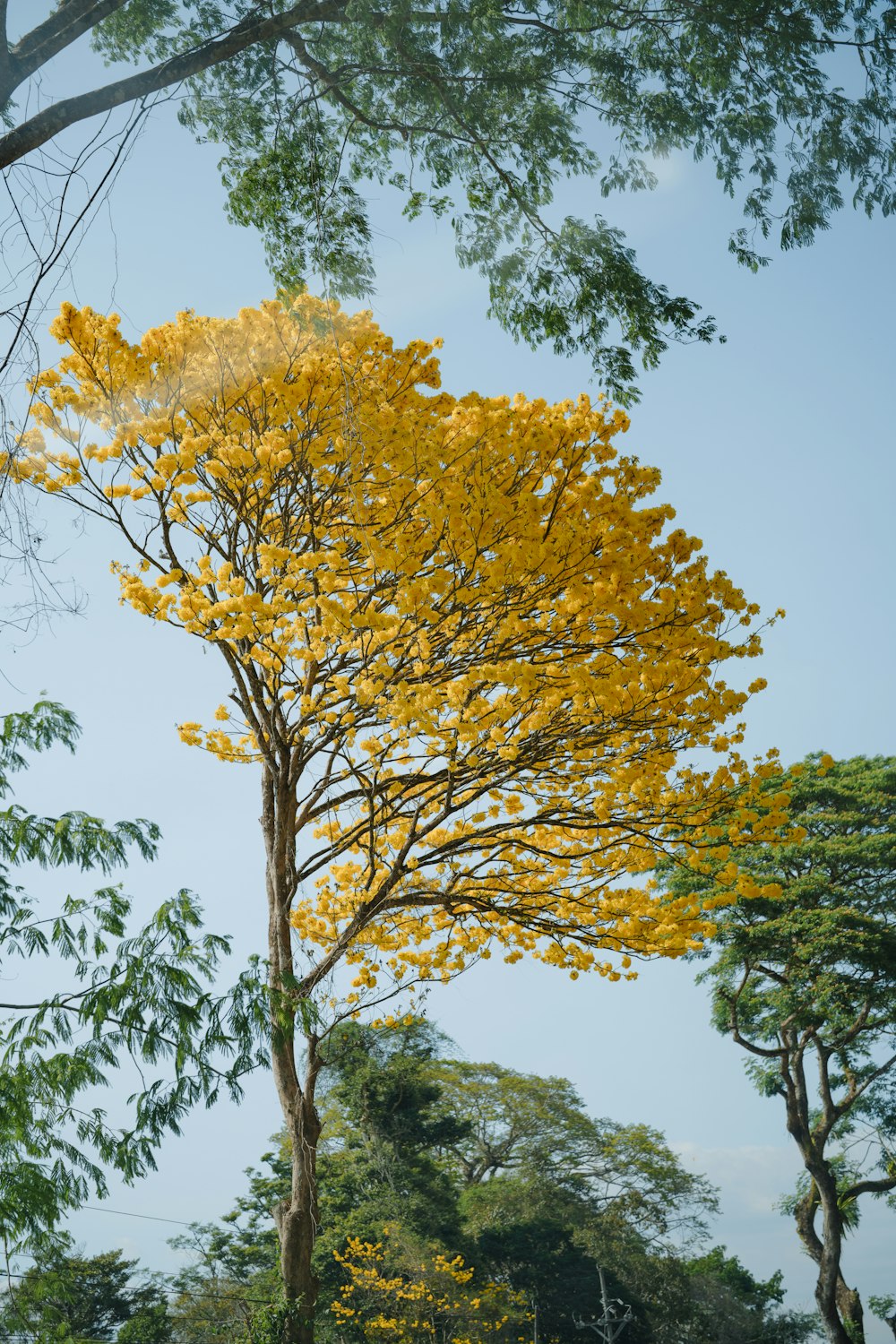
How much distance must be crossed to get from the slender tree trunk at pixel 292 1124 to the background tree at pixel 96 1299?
96 centimetres

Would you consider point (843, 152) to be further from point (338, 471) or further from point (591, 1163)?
point (591, 1163)

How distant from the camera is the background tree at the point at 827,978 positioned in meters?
12.9

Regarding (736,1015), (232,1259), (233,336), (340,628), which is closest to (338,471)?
→ (233,336)

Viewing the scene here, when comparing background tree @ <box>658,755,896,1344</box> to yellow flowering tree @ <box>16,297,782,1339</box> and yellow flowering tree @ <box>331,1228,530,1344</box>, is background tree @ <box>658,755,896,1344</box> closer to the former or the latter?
yellow flowering tree @ <box>331,1228,530,1344</box>

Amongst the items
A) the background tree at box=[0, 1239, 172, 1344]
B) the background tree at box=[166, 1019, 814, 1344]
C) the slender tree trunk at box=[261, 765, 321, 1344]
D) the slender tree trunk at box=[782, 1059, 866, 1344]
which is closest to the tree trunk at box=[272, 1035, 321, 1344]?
the slender tree trunk at box=[261, 765, 321, 1344]

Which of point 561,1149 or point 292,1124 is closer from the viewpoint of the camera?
point 292,1124

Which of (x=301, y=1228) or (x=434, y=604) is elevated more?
(x=434, y=604)

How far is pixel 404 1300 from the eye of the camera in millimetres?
13000

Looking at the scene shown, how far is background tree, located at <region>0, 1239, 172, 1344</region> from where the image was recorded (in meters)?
4.65

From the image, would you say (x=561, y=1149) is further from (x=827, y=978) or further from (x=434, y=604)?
(x=434, y=604)

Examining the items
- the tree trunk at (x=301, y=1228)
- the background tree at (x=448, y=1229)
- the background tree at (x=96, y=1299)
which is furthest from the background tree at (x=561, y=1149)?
the tree trunk at (x=301, y=1228)

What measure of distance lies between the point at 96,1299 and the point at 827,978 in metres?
10.4

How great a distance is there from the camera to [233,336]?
4.96 metres

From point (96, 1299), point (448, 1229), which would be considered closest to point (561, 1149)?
point (448, 1229)
